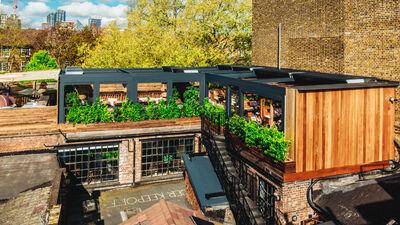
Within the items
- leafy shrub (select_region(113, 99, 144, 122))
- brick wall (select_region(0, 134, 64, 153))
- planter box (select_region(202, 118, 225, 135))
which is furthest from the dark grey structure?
brick wall (select_region(0, 134, 64, 153))

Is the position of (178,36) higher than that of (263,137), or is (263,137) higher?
(178,36)

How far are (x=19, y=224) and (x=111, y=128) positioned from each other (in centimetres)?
784

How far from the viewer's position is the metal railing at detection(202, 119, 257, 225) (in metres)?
13.5

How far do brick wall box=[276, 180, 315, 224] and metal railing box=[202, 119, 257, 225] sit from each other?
1081 millimetres

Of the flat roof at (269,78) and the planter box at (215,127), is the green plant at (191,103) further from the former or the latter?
the planter box at (215,127)

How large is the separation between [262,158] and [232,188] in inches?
81.1

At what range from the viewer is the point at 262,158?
13.3 metres

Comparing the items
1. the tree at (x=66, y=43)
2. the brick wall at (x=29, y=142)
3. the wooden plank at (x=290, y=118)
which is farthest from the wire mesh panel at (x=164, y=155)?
the tree at (x=66, y=43)

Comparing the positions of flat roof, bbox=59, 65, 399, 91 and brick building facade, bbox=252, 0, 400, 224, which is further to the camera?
brick building facade, bbox=252, 0, 400, 224

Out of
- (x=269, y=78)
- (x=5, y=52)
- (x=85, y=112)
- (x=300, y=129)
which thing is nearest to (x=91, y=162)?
(x=85, y=112)

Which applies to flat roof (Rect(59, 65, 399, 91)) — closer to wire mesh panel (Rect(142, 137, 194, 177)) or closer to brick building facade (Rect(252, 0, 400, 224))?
wire mesh panel (Rect(142, 137, 194, 177))

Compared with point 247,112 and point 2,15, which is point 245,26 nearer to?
point 247,112

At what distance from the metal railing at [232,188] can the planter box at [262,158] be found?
2.88 feet

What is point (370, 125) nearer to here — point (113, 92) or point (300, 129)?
point (300, 129)
